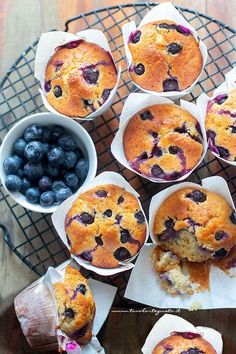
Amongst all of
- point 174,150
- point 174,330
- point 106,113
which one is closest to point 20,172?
point 106,113

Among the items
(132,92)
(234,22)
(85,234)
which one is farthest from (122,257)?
(234,22)

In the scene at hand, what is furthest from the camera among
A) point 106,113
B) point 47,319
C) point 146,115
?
point 106,113

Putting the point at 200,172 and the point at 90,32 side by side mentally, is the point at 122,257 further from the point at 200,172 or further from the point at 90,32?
the point at 90,32

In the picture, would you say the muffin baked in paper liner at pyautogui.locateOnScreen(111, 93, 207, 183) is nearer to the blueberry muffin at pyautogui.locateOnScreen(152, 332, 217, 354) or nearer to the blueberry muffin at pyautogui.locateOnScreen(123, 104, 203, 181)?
the blueberry muffin at pyautogui.locateOnScreen(123, 104, 203, 181)

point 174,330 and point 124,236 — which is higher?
point 124,236

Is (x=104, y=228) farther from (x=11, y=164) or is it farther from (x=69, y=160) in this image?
(x=11, y=164)

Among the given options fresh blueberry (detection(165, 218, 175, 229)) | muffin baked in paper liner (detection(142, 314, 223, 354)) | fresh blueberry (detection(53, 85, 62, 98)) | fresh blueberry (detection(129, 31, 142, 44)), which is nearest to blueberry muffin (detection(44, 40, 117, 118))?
fresh blueberry (detection(53, 85, 62, 98))

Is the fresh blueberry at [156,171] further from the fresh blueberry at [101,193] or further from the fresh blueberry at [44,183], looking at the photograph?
the fresh blueberry at [44,183]

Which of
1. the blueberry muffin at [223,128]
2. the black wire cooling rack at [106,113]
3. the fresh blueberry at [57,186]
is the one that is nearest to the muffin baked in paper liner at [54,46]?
Result: the black wire cooling rack at [106,113]
